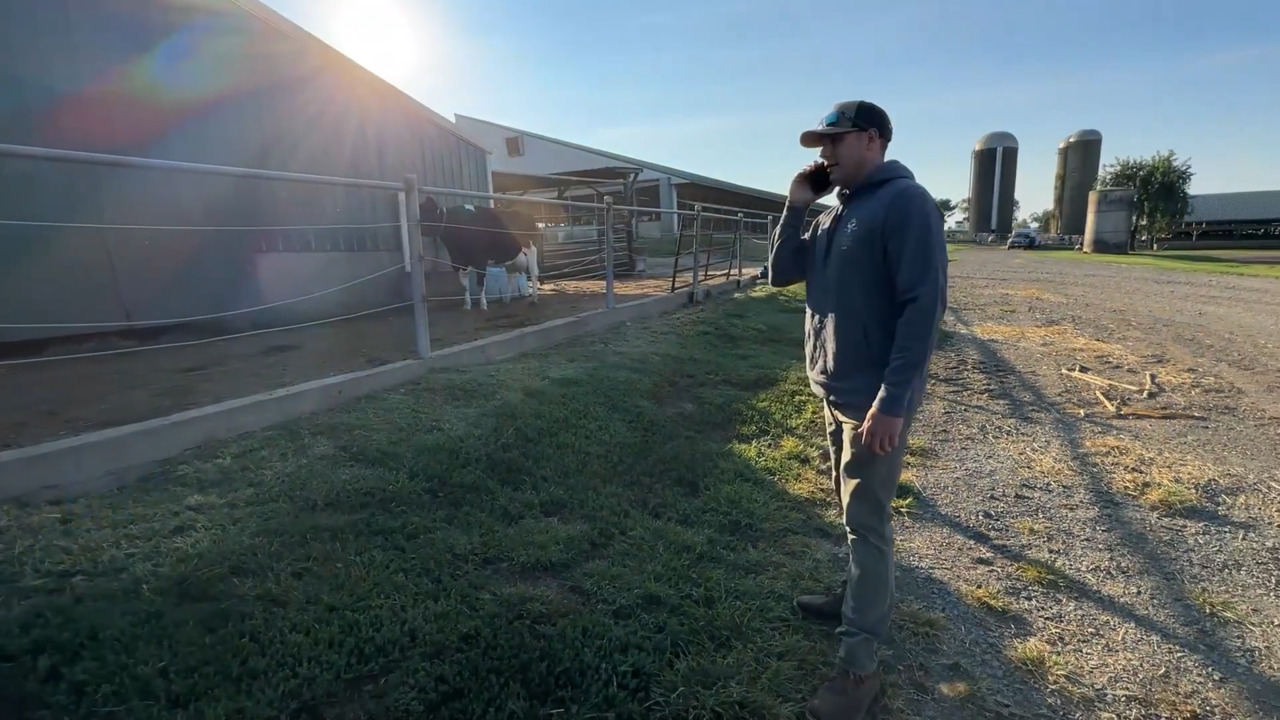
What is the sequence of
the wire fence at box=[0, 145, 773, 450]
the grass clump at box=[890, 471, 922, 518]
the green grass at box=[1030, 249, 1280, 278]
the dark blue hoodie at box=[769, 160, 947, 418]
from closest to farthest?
the dark blue hoodie at box=[769, 160, 947, 418]
the grass clump at box=[890, 471, 922, 518]
the wire fence at box=[0, 145, 773, 450]
the green grass at box=[1030, 249, 1280, 278]

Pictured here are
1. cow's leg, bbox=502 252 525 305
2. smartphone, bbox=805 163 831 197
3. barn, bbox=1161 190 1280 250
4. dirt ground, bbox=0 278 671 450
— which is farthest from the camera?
barn, bbox=1161 190 1280 250

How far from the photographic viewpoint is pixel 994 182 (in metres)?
45.8

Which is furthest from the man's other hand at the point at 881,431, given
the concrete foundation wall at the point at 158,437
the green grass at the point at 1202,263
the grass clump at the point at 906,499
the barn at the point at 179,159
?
the green grass at the point at 1202,263

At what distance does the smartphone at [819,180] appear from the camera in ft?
6.35

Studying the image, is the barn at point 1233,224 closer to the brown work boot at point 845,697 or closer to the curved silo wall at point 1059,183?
the curved silo wall at point 1059,183

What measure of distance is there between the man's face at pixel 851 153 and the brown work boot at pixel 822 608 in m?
1.33

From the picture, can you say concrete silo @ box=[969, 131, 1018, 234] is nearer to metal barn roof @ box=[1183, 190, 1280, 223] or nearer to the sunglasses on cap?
metal barn roof @ box=[1183, 190, 1280, 223]

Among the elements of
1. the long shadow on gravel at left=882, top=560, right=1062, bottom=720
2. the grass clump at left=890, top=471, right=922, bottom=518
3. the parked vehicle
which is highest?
the parked vehicle

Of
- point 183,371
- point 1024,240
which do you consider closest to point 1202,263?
point 1024,240

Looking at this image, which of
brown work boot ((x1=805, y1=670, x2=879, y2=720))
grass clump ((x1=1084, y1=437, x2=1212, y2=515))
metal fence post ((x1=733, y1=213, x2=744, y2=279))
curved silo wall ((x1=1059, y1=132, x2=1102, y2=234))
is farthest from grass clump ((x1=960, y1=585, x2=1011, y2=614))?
curved silo wall ((x1=1059, y1=132, x2=1102, y2=234))

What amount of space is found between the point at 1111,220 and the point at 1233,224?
1934 centimetres

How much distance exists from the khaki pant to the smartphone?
73 centimetres

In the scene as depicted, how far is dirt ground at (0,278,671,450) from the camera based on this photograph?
8.99 feet

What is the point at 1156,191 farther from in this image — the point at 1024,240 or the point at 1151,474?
the point at 1151,474
